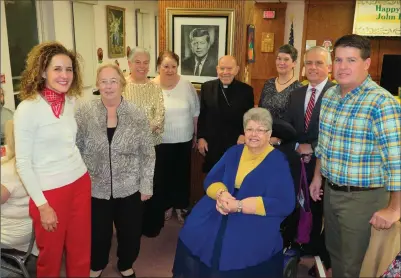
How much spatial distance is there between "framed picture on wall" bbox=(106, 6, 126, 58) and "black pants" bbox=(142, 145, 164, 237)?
3402 mm

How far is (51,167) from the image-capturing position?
1735 mm

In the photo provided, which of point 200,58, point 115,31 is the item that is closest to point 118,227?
point 200,58

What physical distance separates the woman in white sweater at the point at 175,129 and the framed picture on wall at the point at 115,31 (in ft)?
10.3

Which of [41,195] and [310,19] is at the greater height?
[310,19]

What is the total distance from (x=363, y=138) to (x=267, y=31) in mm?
5939

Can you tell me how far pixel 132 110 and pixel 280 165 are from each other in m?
0.90

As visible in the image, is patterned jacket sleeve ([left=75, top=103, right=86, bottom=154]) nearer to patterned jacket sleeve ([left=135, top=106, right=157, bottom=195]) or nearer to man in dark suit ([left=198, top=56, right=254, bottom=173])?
patterned jacket sleeve ([left=135, top=106, right=157, bottom=195])

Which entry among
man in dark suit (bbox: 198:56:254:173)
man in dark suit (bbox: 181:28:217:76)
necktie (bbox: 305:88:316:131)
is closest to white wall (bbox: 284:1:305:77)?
man in dark suit (bbox: 181:28:217:76)

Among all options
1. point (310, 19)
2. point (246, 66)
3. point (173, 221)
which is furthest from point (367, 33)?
point (173, 221)

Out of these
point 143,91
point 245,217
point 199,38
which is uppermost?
point 199,38

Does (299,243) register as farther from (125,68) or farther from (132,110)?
(125,68)

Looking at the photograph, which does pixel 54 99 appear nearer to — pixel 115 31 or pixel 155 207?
pixel 155 207

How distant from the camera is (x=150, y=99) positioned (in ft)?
8.40

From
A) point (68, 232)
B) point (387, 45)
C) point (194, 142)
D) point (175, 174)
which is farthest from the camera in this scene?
point (387, 45)
